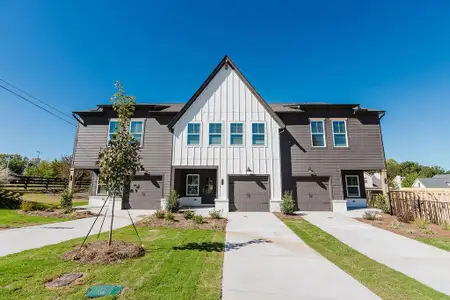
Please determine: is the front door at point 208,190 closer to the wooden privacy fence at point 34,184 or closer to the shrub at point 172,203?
the shrub at point 172,203

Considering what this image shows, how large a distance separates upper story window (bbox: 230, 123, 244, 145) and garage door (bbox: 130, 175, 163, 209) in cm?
611

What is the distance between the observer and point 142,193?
49.1 feet

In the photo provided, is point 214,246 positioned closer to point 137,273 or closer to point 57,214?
point 137,273

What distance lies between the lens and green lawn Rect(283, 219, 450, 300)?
3.73 meters

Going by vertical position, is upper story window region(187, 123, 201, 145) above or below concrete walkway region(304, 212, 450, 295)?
above

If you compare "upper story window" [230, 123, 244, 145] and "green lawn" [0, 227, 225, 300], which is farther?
"upper story window" [230, 123, 244, 145]

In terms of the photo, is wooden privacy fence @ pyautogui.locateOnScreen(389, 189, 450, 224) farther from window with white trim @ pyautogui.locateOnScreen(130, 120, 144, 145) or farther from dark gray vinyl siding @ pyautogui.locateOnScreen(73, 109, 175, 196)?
window with white trim @ pyautogui.locateOnScreen(130, 120, 144, 145)

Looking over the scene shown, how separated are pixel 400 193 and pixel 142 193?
17017mm

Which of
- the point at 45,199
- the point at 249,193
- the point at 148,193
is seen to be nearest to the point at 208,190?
the point at 249,193

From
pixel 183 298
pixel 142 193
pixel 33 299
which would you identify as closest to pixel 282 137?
pixel 142 193

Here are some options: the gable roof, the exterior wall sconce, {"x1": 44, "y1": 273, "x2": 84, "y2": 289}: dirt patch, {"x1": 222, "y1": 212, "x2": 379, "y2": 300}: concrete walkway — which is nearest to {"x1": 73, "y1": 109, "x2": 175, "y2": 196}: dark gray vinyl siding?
the gable roof

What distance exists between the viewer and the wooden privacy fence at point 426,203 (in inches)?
386

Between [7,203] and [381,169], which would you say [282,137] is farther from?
[7,203]

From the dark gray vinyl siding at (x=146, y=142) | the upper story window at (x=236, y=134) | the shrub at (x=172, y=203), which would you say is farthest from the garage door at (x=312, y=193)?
the dark gray vinyl siding at (x=146, y=142)
